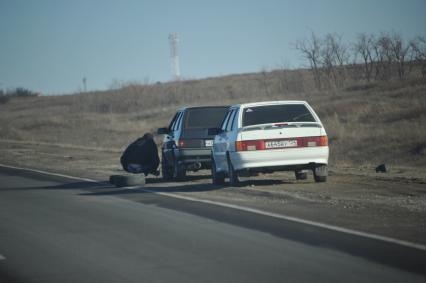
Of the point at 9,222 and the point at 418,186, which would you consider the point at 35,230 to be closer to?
the point at 9,222

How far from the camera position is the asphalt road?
8.47m

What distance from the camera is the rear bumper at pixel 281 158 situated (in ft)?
55.3

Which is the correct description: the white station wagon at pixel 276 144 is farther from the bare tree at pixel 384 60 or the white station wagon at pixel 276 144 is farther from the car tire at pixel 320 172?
the bare tree at pixel 384 60

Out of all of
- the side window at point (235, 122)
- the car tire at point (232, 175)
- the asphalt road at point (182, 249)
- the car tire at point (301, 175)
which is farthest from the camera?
the car tire at point (301, 175)

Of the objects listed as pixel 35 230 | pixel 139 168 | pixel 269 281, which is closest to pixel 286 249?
pixel 269 281

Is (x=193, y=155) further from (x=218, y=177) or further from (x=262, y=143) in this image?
(x=262, y=143)

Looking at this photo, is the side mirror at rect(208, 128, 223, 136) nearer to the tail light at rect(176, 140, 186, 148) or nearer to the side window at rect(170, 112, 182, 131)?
the tail light at rect(176, 140, 186, 148)

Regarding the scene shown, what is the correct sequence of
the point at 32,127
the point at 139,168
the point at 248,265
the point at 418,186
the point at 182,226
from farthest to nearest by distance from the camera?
the point at 32,127 < the point at 139,168 < the point at 418,186 < the point at 182,226 < the point at 248,265

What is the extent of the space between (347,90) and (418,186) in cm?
4319

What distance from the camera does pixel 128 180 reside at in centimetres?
1981

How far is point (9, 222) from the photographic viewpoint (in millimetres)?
13359

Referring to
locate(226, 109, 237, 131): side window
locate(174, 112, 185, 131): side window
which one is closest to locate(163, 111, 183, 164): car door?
locate(174, 112, 185, 131): side window

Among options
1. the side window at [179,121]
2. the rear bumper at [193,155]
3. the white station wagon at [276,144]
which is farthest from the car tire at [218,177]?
the side window at [179,121]

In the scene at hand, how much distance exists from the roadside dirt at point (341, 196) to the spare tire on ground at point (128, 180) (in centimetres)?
42
